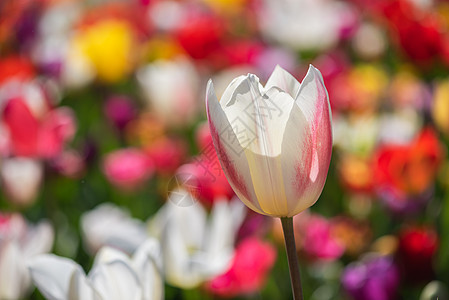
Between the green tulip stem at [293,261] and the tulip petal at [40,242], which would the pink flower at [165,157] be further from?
the green tulip stem at [293,261]

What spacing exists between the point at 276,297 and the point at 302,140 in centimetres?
49

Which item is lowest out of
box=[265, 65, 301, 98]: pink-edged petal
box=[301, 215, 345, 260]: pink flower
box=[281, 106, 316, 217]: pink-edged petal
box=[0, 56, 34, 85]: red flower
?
box=[301, 215, 345, 260]: pink flower

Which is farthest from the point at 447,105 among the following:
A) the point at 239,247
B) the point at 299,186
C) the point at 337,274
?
the point at 299,186

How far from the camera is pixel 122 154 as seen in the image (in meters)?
1.16

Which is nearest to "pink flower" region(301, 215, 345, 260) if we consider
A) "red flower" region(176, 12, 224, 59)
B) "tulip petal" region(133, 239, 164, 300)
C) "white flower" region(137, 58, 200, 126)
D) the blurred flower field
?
the blurred flower field

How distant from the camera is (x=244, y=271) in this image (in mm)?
729

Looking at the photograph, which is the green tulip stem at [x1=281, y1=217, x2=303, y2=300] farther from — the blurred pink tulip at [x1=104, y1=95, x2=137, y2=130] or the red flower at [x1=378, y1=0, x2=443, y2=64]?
the blurred pink tulip at [x1=104, y1=95, x2=137, y2=130]

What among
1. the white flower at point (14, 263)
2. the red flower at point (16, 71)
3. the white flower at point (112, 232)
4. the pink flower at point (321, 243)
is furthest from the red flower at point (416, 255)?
the red flower at point (16, 71)

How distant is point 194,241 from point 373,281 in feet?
0.83

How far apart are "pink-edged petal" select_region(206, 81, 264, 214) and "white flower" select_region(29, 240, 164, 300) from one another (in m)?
0.14

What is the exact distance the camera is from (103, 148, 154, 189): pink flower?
43.0 inches

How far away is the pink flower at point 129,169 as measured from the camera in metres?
1.09

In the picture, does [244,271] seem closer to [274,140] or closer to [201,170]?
[201,170]

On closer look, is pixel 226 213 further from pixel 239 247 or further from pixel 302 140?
pixel 302 140
